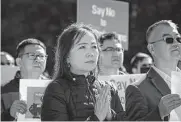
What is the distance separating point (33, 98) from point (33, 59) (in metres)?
0.69

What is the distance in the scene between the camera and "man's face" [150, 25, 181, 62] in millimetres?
3273

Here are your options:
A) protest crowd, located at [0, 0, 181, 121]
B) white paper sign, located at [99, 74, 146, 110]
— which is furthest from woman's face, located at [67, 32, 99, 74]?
white paper sign, located at [99, 74, 146, 110]

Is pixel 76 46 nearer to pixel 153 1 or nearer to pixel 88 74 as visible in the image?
pixel 88 74

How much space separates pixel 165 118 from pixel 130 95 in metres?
0.26

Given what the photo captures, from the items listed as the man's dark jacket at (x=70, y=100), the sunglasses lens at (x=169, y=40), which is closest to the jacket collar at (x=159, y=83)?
the sunglasses lens at (x=169, y=40)

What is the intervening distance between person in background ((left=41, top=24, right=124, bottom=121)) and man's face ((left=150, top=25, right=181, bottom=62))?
18.0 inches

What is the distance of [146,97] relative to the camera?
3.11 m

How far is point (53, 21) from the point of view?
9086 millimetres

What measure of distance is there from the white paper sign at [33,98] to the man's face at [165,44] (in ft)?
3.03

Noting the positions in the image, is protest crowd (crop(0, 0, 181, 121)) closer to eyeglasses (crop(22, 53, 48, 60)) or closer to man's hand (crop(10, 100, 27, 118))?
man's hand (crop(10, 100, 27, 118))

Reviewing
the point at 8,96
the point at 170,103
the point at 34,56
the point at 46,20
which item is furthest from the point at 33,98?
the point at 46,20

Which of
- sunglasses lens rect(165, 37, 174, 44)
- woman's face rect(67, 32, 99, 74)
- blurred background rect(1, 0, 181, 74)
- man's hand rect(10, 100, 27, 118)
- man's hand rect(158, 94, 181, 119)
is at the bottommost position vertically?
man's hand rect(10, 100, 27, 118)

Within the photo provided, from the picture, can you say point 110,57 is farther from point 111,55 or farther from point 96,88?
point 96,88

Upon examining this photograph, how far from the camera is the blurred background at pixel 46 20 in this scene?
29.6ft
